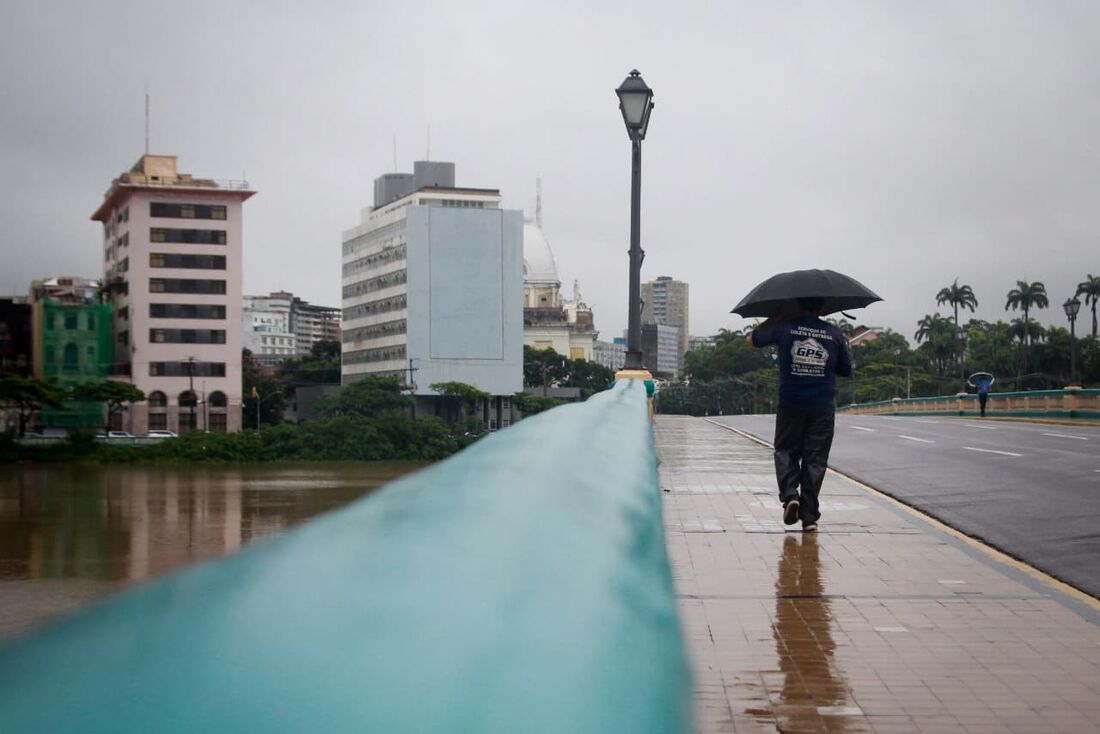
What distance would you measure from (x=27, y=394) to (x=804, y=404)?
10251 centimetres

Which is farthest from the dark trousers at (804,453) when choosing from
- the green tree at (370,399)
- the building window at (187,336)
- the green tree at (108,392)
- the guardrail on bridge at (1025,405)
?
the building window at (187,336)

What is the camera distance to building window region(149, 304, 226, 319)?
101 meters

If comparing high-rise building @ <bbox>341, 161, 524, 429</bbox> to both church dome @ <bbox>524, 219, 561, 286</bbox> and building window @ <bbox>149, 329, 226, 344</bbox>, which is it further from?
church dome @ <bbox>524, 219, 561, 286</bbox>

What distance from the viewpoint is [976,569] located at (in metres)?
6.83

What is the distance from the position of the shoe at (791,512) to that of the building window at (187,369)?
96.8 metres

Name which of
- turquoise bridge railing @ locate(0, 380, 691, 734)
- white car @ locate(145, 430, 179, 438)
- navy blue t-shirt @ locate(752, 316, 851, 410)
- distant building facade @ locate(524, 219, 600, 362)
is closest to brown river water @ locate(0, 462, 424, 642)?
white car @ locate(145, 430, 179, 438)

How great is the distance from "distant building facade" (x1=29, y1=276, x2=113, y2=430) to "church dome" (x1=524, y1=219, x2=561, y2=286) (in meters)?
74.1

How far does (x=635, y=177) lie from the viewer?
60.2 feet

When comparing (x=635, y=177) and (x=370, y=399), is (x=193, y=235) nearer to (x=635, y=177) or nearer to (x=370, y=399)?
(x=370, y=399)

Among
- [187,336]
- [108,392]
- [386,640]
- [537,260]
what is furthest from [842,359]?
[537,260]

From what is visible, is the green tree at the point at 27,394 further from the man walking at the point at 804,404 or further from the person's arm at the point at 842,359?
the person's arm at the point at 842,359

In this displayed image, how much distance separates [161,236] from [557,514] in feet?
352

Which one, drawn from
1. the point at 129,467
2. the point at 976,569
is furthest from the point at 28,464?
the point at 976,569

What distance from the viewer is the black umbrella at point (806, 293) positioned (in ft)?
28.0
